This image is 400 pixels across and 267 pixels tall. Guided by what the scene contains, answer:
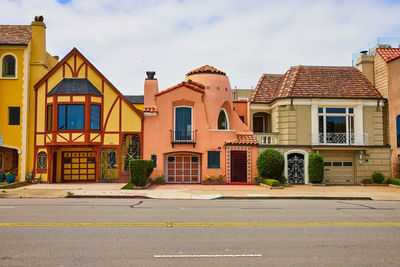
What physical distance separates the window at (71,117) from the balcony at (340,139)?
16056 mm

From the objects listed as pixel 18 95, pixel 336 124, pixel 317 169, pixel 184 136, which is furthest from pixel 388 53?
pixel 18 95

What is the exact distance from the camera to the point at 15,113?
906 inches

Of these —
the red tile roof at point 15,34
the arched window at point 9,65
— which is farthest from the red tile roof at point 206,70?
the arched window at point 9,65

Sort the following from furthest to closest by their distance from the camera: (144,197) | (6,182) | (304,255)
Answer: (6,182) → (144,197) → (304,255)

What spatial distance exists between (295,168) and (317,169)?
152 centimetres

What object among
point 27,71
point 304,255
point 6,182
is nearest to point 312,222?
point 304,255

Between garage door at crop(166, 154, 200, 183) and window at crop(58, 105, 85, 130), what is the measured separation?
20.7ft

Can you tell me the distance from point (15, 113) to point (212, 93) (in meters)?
13.2

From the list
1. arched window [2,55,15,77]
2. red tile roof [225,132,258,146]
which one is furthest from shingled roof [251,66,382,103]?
arched window [2,55,15,77]

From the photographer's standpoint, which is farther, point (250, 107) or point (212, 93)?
point (250, 107)

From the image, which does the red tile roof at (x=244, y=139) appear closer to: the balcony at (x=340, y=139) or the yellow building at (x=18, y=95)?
the balcony at (x=340, y=139)

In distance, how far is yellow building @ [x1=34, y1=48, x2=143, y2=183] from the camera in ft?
73.8

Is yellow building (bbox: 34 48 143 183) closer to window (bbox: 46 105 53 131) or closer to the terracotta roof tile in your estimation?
window (bbox: 46 105 53 131)

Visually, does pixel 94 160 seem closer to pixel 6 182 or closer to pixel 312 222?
pixel 6 182
